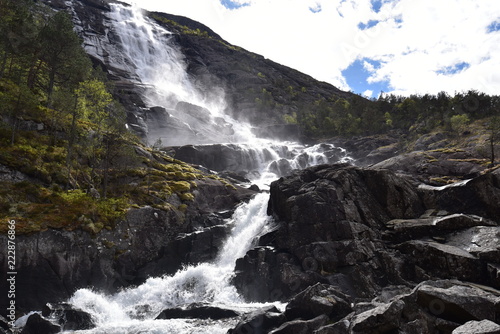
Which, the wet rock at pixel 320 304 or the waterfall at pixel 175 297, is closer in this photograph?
the wet rock at pixel 320 304

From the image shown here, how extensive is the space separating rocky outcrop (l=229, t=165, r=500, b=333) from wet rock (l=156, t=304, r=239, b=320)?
18.4 ft

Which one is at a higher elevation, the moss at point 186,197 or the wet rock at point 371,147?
the wet rock at point 371,147

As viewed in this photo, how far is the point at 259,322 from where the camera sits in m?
22.2

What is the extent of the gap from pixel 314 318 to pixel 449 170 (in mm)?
37329

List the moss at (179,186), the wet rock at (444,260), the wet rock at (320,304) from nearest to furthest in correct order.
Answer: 1. the wet rock at (320,304)
2. the wet rock at (444,260)
3. the moss at (179,186)

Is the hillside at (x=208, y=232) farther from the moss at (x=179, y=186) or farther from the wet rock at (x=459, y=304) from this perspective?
the moss at (x=179, y=186)

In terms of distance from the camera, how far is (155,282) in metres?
33.2

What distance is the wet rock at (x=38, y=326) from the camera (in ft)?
74.5

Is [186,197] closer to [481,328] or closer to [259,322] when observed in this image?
[259,322]

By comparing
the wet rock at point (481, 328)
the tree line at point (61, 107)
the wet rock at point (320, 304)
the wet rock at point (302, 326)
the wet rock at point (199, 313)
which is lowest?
the wet rock at point (199, 313)

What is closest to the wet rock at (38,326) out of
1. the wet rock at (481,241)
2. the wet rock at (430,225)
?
the wet rock at (430,225)

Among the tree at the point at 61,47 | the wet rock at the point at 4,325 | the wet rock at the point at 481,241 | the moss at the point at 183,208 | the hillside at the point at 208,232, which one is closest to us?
the wet rock at the point at 4,325

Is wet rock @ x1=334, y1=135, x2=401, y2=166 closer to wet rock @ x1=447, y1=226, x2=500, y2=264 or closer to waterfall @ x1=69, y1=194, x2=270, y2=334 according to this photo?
waterfall @ x1=69, y1=194, x2=270, y2=334

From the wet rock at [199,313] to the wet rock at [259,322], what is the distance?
3.91 metres
